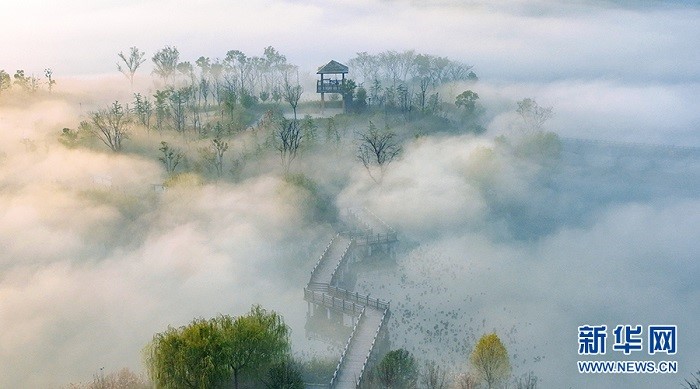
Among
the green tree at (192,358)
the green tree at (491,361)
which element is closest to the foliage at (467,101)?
the green tree at (491,361)

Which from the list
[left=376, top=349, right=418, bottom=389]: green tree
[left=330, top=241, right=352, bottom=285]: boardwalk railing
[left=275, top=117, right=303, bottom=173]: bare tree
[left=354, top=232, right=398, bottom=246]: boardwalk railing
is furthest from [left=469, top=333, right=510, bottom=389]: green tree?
[left=275, top=117, right=303, bottom=173]: bare tree

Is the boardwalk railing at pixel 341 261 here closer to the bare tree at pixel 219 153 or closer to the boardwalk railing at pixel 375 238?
the boardwalk railing at pixel 375 238

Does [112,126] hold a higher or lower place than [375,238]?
higher

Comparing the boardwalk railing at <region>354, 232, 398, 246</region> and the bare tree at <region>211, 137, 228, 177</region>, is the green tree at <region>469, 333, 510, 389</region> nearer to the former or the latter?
the boardwalk railing at <region>354, 232, 398, 246</region>

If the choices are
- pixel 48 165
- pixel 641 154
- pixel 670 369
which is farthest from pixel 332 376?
pixel 641 154

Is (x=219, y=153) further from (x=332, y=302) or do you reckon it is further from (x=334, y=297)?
(x=332, y=302)

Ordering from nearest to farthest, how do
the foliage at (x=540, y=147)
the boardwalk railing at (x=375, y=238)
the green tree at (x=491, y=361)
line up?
the green tree at (x=491, y=361) → the boardwalk railing at (x=375, y=238) → the foliage at (x=540, y=147)

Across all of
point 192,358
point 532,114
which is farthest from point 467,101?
point 192,358
